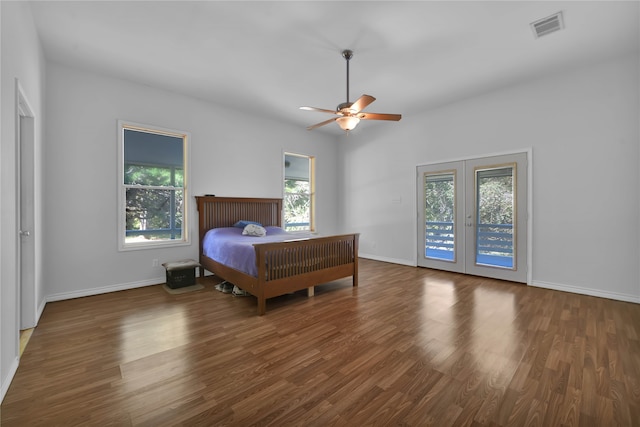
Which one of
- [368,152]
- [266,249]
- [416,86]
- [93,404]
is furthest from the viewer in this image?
[368,152]

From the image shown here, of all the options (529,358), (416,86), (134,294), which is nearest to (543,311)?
(529,358)

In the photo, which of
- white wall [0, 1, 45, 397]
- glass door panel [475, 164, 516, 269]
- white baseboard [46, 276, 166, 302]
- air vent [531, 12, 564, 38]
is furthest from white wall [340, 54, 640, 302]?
white wall [0, 1, 45, 397]

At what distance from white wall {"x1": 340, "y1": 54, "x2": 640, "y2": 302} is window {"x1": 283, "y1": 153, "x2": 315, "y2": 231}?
2671mm

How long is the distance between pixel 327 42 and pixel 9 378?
12.4ft

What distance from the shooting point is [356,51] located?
311 centimetres

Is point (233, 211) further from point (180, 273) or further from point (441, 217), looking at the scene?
point (441, 217)

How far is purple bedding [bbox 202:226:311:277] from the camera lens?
122 inches

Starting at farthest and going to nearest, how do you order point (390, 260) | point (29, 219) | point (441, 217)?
point (390, 260) → point (441, 217) → point (29, 219)

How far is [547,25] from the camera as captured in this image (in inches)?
106

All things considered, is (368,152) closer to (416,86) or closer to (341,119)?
(416,86)

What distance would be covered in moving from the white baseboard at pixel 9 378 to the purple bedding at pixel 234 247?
1.82 metres

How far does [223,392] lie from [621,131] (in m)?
5.01

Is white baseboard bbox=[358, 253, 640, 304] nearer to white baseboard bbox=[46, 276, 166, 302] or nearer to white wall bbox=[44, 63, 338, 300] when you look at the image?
white wall bbox=[44, 63, 338, 300]

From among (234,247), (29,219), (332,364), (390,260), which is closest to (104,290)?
(29,219)
